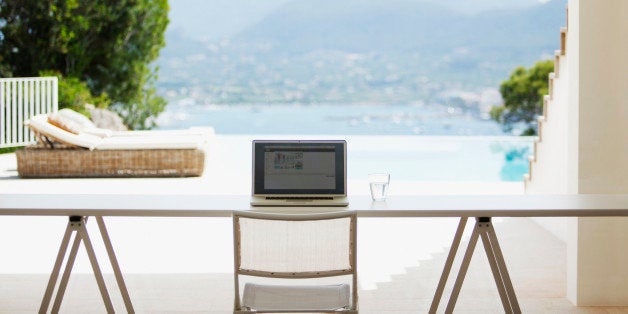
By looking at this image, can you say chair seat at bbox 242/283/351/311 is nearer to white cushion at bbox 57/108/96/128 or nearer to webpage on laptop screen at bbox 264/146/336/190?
webpage on laptop screen at bbox 264/146/336/190

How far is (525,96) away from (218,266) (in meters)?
12.4

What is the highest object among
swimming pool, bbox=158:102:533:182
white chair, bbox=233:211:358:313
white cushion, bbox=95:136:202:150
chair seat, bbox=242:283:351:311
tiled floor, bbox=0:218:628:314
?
swimming pool, bbox=158:102:533:182

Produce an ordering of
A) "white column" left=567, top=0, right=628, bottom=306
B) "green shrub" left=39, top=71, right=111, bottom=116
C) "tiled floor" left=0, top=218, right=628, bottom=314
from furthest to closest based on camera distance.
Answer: "green shrub" left=39, top=71, right=111, bottom=116 < "tiled floor" left=0, top=218, right=628, bottom=314 < "white column" left=567, top=0, right=628, bottom=306

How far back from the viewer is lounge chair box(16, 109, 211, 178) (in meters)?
8.24

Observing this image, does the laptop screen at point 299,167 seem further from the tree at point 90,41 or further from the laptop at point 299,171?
the tree at point 90,41

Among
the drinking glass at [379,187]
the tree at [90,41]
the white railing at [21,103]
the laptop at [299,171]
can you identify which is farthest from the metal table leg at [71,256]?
the tree at [90,41]

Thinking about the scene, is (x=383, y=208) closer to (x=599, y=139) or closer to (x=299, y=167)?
(x=299, y=167)

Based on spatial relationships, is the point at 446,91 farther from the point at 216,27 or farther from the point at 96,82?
the point at 96,82

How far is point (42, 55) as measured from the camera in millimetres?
12125

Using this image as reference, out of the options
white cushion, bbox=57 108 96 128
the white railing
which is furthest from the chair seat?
the white railing

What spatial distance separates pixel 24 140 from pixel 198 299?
270 inches

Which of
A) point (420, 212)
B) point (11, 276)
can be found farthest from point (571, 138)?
point (11, 276)

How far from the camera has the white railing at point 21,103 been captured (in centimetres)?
1020

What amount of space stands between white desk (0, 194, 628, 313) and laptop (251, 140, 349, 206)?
101 mm
